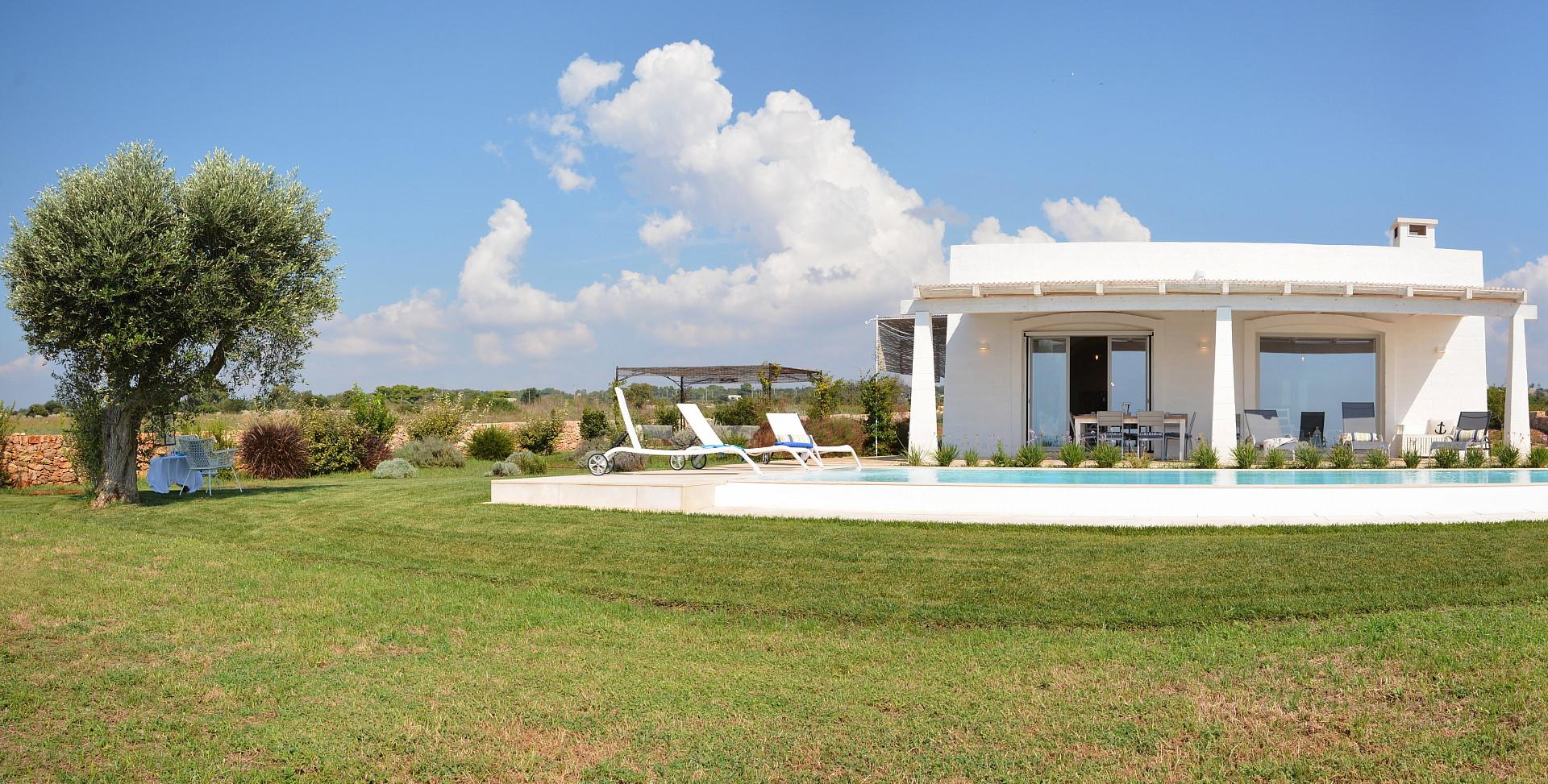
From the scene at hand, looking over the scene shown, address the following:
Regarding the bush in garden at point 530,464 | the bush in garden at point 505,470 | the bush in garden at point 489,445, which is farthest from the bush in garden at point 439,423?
the bush in garden at point 505,470

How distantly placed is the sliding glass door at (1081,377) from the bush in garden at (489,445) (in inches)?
437

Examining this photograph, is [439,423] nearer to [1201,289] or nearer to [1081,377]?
[1081,377]

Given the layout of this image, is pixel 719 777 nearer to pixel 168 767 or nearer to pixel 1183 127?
pixel 168 767

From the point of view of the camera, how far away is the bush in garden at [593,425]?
22.9 metres

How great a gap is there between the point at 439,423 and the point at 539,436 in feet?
7.22

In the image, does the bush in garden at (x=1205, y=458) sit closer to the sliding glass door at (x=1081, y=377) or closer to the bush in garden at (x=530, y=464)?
the sliding glass door at (x=1081, y=377)

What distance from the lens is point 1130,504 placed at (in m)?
8.91

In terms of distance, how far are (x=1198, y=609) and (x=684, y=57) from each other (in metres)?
15.9

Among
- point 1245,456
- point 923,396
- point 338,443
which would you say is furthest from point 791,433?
point 338,443

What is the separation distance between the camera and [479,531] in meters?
8.65

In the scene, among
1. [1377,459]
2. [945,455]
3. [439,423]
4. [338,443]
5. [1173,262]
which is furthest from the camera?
[439,423]

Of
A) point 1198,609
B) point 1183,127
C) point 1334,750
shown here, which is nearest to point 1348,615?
point 1198,609

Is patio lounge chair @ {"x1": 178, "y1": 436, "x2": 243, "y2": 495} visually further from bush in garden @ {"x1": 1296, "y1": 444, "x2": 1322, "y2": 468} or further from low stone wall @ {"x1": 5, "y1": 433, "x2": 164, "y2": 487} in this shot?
bush in garden @ {"x1": 1296, "y1": 444, "x2": 1322, "y2": 468}

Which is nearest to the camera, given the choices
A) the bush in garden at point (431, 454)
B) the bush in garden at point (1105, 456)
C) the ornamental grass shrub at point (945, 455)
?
the bush in garden at point (1105, 456)
